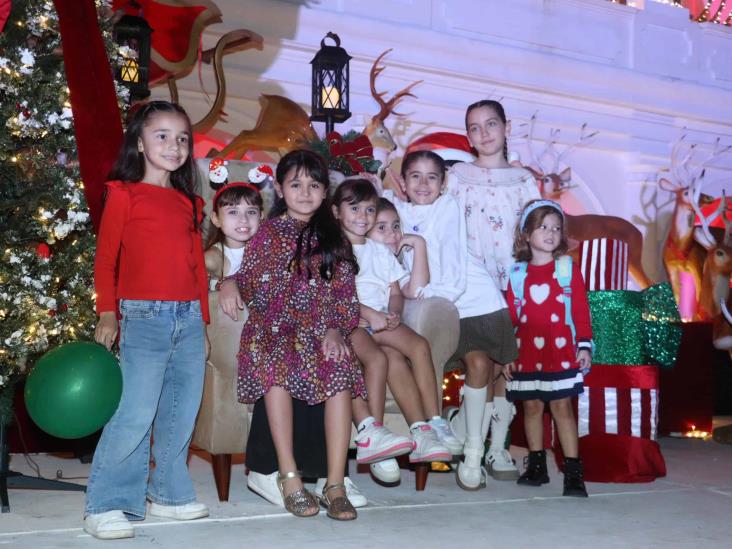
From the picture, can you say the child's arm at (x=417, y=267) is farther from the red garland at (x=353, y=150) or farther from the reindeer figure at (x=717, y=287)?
the reindeer figure at (x=717, y=287)

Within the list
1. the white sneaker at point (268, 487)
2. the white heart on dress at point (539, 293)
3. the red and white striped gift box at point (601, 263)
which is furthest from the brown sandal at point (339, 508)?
the red and white striped gift box at point (601, 263)

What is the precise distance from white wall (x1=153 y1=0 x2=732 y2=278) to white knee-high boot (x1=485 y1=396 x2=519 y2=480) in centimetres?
380

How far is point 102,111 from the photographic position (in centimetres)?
349

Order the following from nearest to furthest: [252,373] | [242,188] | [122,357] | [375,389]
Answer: [122,357] → [252,373] → [375,389] → [242,188]

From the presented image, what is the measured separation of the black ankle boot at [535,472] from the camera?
393cm

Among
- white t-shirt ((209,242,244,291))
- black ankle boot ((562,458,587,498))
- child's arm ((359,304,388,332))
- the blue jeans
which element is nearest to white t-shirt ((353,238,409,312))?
child's arm ((359,304,388,332))

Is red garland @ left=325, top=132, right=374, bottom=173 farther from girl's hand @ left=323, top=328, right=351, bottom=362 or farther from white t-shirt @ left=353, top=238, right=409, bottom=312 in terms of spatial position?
girl's hand @ left=323, top=328, right=351, bottom=362

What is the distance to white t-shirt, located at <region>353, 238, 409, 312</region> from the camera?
147 inches

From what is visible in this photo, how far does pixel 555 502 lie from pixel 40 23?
8.41 ft

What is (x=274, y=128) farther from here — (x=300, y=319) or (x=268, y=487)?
(x=268, y=487)

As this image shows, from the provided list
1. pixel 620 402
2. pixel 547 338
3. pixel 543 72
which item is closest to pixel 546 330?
pixel 547 338

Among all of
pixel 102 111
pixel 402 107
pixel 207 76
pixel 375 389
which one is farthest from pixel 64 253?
pixel 402 107

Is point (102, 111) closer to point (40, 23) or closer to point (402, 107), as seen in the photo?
point (40, 23)

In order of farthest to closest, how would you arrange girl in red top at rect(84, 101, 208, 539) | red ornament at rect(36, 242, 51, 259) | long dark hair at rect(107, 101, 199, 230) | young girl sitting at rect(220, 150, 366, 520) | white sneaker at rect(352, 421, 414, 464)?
red ornament at rect(36, 242, 51, 259) < white sneaker at rect(352, 421, 414, 464) < young girl sitting at rect(220, 150, 366, 520) < long dark hair at rect(107, 101, 199, 230) < girl in red top at rect(84, 101, 208, 539)
